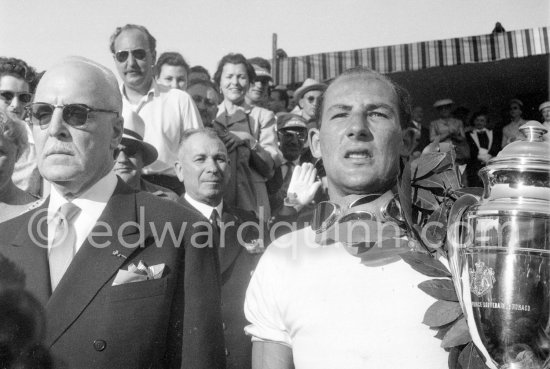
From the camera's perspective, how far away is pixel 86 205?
102 inches

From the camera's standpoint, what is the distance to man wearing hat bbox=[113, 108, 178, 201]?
4211mm

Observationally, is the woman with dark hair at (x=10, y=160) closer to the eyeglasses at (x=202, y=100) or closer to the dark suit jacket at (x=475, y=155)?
the eyeglasses at (x=202, y=100)

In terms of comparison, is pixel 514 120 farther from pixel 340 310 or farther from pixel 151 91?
pixel 340 310

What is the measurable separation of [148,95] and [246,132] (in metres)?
0.98

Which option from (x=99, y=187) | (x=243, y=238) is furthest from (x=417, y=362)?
(x=243, y=238)

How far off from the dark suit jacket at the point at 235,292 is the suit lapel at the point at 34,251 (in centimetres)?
117

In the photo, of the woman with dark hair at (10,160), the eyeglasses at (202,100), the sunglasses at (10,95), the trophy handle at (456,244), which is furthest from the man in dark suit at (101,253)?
the eyeglasses at (202,100)

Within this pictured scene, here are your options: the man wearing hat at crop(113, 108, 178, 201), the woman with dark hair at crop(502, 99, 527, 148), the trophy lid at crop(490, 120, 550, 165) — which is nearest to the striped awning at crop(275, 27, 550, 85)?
the woman with dark hair at crop(502, 99, 527, 148)

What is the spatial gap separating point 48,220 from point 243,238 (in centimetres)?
173

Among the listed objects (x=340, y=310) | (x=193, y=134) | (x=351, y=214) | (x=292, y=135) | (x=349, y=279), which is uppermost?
(x=292, y=135)

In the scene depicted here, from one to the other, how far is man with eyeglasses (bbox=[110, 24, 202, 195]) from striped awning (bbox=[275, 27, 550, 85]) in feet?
14.8

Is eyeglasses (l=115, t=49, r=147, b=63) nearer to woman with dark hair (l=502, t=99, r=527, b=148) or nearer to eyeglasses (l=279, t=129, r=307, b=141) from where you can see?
eyeglasses (l=279, t=129, r=307, b=141)

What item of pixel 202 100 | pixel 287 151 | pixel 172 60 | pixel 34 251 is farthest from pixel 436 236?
pixel 172 60

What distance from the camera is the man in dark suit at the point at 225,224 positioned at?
148 inches
